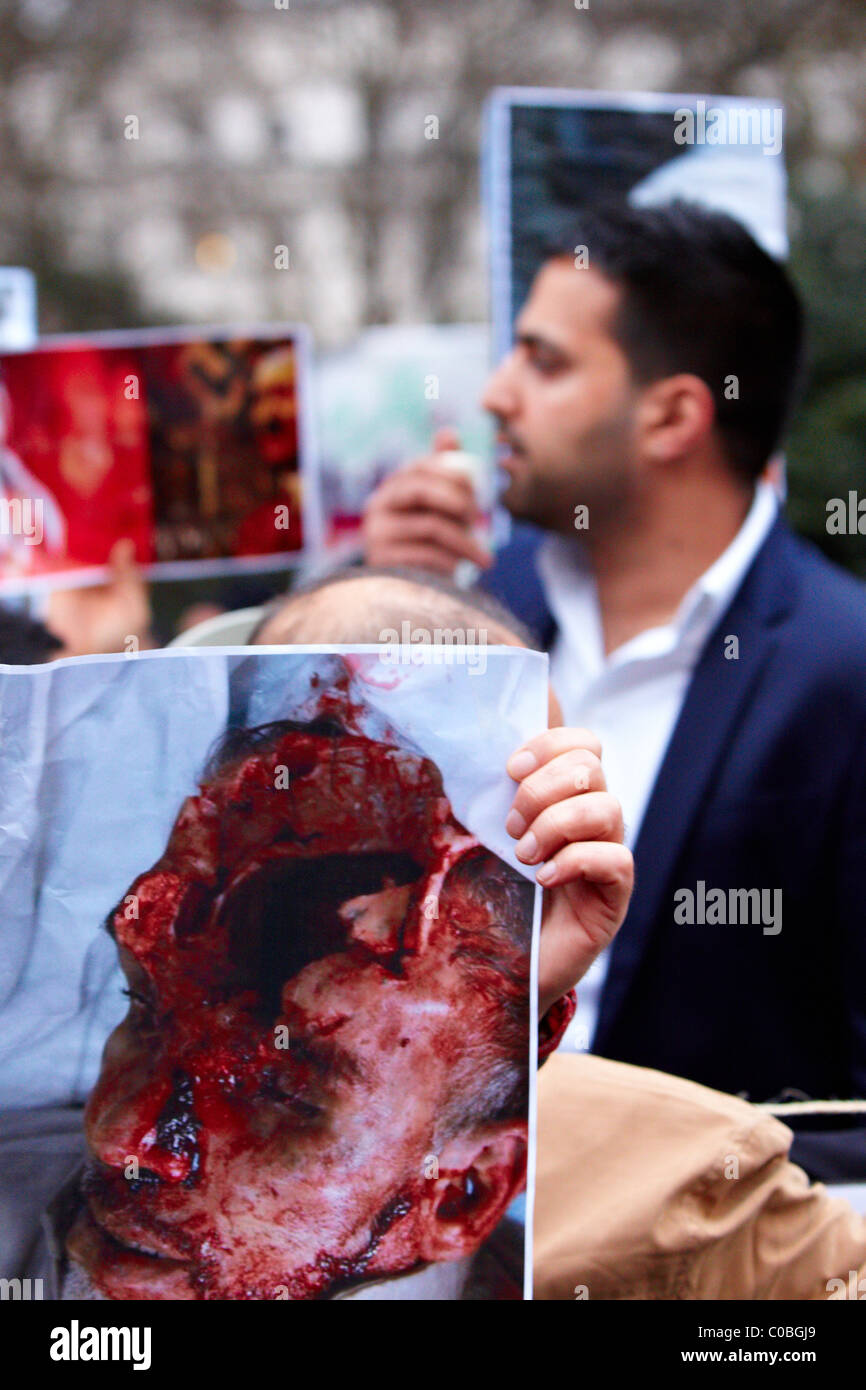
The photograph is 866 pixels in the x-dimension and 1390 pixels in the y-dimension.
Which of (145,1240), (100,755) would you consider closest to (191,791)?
(100,755)

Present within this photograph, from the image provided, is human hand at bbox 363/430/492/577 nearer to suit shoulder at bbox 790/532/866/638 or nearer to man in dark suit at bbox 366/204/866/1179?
man in dark suit at bbox 366/204/866/1179

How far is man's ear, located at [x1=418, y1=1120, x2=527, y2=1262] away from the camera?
1097 mm

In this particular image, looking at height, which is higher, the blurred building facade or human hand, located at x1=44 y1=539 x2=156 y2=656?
the blurred building facade

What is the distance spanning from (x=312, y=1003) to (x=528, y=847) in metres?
0.18

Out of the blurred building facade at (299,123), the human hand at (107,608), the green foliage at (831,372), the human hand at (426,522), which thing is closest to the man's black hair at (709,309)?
the human hand at (426,522)

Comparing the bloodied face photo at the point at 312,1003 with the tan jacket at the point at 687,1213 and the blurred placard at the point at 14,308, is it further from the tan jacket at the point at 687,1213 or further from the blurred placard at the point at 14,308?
the blurred placard at the point at 14,308

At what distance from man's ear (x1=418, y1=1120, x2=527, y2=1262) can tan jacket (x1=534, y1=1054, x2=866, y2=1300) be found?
0.19 m

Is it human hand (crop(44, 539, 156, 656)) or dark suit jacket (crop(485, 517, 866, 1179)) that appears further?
human hand (crop(44, 539, 156, 656))

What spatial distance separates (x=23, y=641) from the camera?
2.29m

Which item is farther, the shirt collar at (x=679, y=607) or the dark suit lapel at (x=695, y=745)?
the shirt collar at (x=679, y=607)

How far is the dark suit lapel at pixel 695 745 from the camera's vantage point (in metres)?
2.03

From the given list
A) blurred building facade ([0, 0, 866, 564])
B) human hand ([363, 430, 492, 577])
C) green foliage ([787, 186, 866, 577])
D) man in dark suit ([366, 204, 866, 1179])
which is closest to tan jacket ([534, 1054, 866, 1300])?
man in dark suit ([366, 204, 866, 1179])
